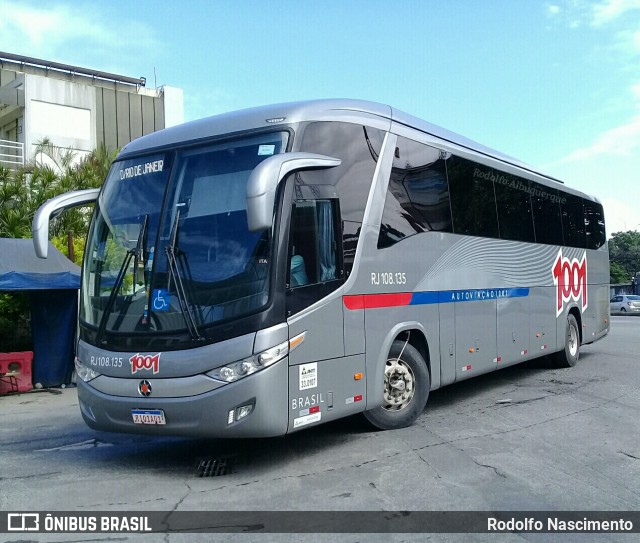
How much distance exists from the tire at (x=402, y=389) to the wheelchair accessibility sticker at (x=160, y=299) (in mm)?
2709

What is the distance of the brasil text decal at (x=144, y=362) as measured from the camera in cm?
636

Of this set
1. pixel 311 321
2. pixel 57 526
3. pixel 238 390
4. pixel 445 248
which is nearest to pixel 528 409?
pixel 445 248

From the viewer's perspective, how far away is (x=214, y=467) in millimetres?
6781

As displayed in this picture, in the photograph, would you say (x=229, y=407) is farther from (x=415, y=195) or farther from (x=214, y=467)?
(x=415, y=195)

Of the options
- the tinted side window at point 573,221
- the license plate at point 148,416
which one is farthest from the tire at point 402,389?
the tinted side window at point 573,221

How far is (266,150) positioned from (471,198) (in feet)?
14.4

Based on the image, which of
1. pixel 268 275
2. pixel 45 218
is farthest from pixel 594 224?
pixel 45 218

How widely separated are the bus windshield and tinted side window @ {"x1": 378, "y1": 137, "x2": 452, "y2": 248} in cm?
189

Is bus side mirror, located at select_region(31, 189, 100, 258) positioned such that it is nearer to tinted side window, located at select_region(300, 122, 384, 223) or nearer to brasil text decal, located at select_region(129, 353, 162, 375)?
brasil text decal, located at select_region(129, 353, 162, 375)

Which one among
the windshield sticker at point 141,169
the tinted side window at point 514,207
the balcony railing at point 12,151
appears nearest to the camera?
the windshield sticker at point 141,169

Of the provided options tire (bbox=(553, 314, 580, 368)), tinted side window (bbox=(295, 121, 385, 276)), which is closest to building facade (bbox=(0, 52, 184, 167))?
tire (bbox=(553, 314, 580, 368))

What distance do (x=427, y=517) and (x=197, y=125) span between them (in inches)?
174

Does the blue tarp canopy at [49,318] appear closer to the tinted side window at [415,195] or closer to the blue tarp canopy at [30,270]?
the blue tarp canopy at [30,270]

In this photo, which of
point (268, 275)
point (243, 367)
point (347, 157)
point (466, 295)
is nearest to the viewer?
point (243, 367)
